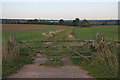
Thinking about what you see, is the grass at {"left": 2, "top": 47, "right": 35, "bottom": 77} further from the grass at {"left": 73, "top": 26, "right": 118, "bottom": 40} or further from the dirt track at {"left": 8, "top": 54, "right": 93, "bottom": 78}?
the grass at {"left": 73, "top": 26, "right": 118, "bottom": 40}

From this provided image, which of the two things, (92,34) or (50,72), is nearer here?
(50,72)

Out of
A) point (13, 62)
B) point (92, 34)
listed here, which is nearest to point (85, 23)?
point (92, 34)

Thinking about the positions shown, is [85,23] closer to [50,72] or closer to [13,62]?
[13,62]

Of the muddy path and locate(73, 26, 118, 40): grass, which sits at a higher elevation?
locate(73, 26, 118, 40): grass

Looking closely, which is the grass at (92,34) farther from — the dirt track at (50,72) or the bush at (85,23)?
the bush at (85,23)

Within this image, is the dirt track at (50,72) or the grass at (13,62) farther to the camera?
the grass at (13,62)

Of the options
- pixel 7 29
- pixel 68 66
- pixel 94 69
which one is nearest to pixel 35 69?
pixel 68 66

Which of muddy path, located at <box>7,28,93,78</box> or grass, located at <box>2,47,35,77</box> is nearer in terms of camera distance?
muddy path, located at <box>7,28,93,78</box>

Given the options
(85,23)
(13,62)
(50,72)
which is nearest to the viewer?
(50,72)

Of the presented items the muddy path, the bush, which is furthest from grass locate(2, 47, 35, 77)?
the bush

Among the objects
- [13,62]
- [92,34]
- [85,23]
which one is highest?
[85,23]

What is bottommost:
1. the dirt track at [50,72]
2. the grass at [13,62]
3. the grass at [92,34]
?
the dirt track at [50,72]

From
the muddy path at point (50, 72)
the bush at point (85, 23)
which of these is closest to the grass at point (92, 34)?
the muddy path at point (50, 72)

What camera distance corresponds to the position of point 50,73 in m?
7.67
